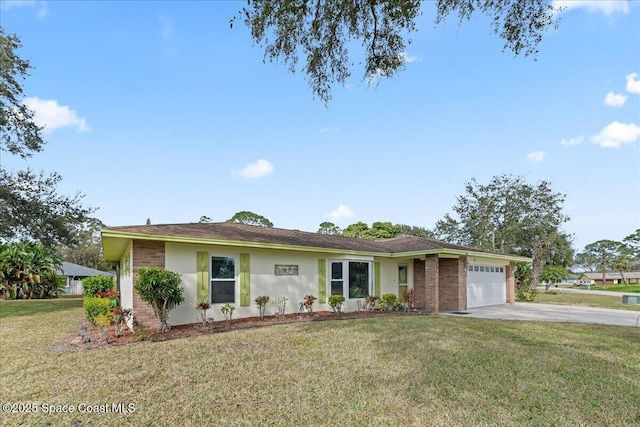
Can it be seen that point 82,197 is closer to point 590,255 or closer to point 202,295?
point 202,295

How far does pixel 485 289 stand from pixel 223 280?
13.0m

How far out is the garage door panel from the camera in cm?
1669

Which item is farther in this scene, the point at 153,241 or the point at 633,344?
the point at 153,241

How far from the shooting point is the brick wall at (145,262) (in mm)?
9297

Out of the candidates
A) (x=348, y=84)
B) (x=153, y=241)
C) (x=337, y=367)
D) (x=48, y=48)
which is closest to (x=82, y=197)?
(x=48, y=48)

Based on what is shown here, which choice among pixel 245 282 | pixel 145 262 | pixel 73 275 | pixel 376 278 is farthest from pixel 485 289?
pixel 73 275

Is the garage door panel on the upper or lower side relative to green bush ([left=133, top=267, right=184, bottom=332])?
lower

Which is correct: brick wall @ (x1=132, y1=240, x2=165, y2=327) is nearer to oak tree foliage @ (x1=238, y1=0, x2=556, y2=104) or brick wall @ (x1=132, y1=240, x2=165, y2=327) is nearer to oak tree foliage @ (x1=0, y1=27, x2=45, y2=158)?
oak tree foliage @ (x1=238, y1=0, x2=556, y2=104)

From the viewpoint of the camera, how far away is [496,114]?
545 inches

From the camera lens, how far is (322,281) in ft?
43.3

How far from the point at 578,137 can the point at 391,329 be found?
11.3m

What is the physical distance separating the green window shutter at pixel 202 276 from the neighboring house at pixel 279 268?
0.03 metres

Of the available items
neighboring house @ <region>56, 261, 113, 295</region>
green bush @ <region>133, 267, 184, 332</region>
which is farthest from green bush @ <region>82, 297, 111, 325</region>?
neighboring house @ <region>56, 261, 113, 295</region>

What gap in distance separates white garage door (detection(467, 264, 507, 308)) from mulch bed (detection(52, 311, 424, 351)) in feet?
22.4
